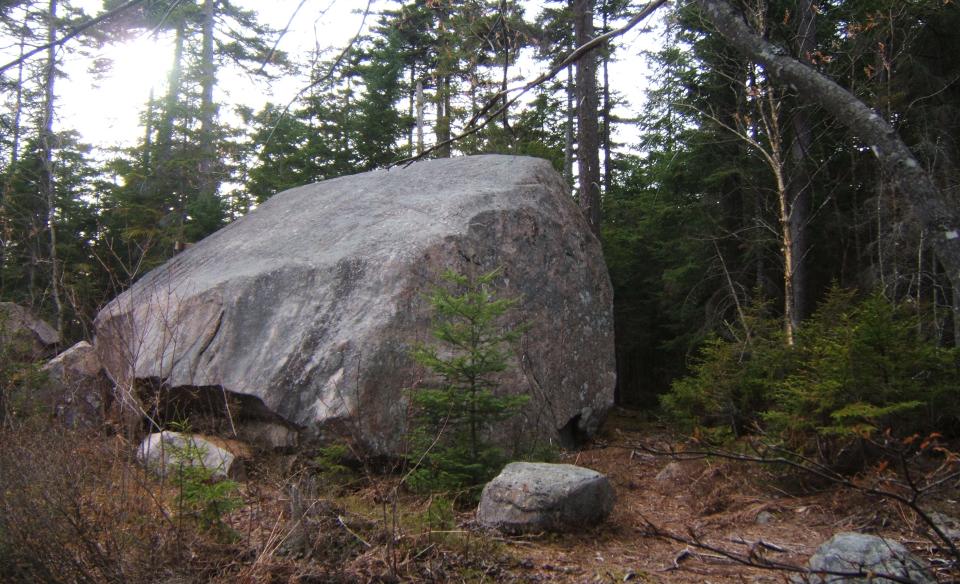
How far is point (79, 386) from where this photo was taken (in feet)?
23.5

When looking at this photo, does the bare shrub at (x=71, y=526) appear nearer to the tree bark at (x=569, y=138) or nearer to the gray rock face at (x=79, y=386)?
the gray rock face at (x=79, y=386)

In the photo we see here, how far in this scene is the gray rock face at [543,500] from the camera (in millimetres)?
4293

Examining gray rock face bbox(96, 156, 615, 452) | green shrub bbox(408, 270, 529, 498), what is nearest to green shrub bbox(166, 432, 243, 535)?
green shrub bbox(408, 270, 529, 498)

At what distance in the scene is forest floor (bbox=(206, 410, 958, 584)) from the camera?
3.36m

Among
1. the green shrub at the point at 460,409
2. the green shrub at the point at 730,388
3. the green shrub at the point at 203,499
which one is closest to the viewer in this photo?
the green shrub at the point at 203,499

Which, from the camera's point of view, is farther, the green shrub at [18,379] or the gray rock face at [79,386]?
the gray rock face at [79,386]

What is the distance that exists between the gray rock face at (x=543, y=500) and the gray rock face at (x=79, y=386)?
170 inches

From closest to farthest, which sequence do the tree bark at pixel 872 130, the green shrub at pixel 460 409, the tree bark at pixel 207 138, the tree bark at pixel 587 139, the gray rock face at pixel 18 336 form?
1. the tree bark at pixel 872 130
2. the green shrub at pixel 460 409
3. the gray rock face at pixel 18 336
4. the tree bark at pixel 587 139
5. the tree bark at pixel 207 138

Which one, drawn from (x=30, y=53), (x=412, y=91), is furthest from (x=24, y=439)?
(x=412, y=91)

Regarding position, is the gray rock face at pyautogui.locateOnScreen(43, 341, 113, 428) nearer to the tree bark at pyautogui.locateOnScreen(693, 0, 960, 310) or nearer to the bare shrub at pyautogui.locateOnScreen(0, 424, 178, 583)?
the bare shrub at pyautogui.locateOnScreen(0, 424, 178, 583)

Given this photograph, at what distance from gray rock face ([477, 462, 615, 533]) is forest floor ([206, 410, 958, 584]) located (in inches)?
3.9

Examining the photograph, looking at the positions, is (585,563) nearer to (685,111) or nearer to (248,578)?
(248,578)

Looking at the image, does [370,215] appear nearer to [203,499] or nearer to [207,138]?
[203,499]

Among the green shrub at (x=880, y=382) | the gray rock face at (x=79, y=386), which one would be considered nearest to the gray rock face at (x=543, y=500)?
the green shrub at (x=880, y=382)
